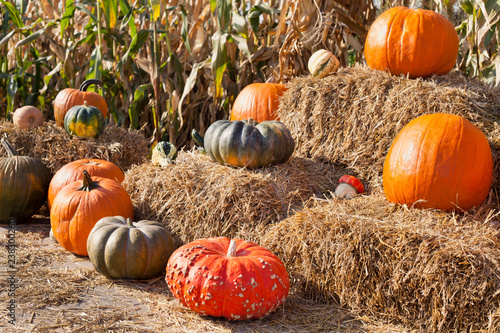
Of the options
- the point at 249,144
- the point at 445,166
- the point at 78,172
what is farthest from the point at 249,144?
the point at 78,172

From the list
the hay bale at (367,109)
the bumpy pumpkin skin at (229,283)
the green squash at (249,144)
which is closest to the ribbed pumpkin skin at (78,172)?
the green squash at (249,144)

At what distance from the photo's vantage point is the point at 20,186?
4.34 metres

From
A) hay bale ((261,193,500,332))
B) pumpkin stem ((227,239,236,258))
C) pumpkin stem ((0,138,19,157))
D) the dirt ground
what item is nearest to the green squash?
hay bale ((261,193,500,332))

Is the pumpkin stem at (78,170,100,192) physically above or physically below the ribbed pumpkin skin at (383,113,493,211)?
below

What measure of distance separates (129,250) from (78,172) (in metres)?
1.52

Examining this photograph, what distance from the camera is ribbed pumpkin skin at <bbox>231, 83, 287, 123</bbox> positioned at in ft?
14.9

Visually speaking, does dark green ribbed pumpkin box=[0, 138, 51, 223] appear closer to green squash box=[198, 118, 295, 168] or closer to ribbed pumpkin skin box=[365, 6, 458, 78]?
green squash box=[198, 118, 295, 168]

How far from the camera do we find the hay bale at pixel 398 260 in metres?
2.26

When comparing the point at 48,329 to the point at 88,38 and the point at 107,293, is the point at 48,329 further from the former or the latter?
the point at 88,38

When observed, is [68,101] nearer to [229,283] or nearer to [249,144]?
[249,144]

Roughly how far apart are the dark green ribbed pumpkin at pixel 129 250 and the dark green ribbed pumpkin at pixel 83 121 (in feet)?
6.26

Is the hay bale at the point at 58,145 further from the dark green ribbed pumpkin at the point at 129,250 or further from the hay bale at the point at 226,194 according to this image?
the dark green ribbed pumpkin at the point at 129,250

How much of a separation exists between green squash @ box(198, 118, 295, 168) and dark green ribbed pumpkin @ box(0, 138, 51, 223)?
1.95m

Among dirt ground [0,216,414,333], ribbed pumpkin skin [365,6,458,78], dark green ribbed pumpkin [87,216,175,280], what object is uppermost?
ribbed pumpkin skin [365,6,458,78]
